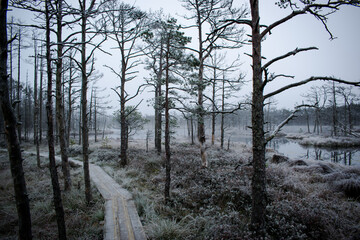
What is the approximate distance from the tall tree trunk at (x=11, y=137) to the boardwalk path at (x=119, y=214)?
83.5 inches

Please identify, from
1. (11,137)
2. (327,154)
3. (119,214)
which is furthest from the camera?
(327,154)

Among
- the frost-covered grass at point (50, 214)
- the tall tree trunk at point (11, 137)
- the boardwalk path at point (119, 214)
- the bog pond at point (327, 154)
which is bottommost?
the bog pond at point (327, 154)

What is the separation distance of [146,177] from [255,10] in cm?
917

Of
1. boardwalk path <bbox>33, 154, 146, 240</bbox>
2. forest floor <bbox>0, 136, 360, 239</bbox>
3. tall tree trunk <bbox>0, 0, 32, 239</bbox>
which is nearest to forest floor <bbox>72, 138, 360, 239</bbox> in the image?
forest floor <bbox>0, 136, 360, 239</bbox>

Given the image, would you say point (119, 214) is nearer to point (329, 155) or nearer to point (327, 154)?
point (329, 155)

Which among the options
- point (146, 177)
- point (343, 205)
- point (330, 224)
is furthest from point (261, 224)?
point (146, 177)

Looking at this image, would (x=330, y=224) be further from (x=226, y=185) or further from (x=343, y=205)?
(x=226, y=185)

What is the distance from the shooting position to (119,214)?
578 centimetres

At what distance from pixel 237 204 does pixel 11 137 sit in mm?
6938

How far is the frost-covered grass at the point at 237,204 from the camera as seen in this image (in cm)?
443

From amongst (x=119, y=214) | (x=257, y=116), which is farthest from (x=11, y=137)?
(x=257, y=116)

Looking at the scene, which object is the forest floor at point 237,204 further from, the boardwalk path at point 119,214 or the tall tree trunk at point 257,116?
the tall tree trunk at point 257,116

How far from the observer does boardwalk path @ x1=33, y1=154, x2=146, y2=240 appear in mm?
4758

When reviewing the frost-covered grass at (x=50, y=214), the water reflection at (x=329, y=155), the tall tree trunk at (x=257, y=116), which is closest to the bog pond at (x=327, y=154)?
the water reflection at (x=329, y=155)
